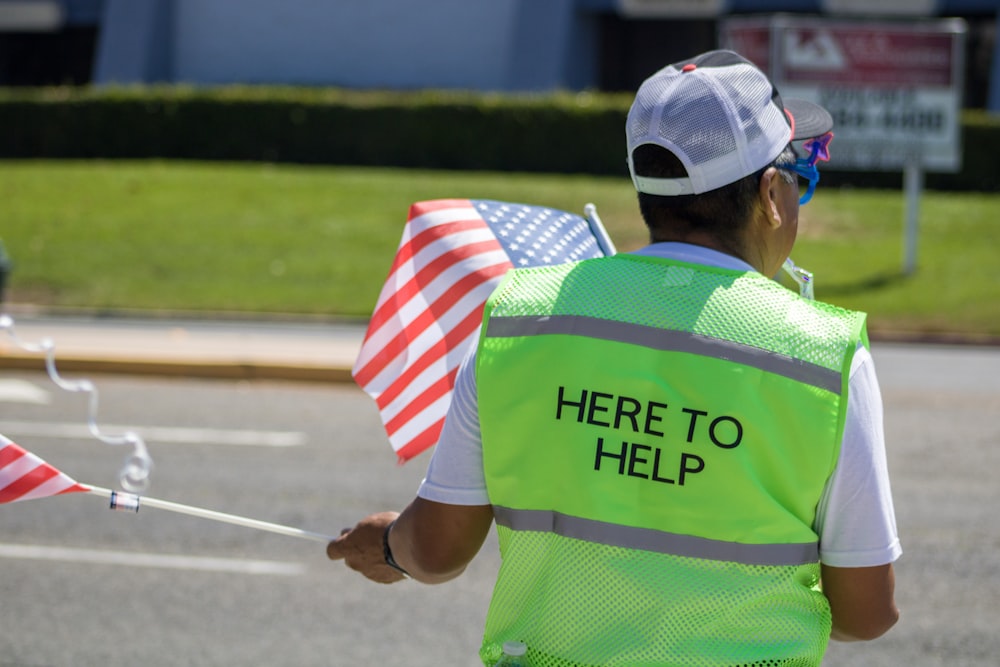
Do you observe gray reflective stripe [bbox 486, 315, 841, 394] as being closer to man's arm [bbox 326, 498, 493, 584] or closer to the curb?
man's arm [bbox 326, 498, 493, 584]

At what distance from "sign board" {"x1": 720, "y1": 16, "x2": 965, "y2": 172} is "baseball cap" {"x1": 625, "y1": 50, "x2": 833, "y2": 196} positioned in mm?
14770

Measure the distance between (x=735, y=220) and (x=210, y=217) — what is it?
58.2 feet

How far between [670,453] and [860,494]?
0.28 m

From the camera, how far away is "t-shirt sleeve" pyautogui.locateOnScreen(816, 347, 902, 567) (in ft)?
6.25

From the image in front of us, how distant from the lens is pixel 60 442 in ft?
29.3

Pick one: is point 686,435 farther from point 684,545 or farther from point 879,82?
point 879,82

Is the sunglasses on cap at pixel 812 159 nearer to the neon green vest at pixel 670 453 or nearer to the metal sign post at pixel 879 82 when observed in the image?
the neon green vest at pixel 670 453

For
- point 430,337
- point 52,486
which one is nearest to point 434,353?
point 430,337

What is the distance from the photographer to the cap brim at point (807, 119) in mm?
2340

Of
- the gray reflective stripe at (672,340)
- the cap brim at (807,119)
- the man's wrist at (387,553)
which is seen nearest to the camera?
the gray reflective stripe at (672,340)

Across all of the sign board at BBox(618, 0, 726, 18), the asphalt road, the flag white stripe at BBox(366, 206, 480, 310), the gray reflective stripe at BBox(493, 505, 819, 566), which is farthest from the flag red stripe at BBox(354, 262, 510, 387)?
the sign board at BBox(618, 0, 726, 18)

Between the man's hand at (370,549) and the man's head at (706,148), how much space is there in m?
0.84

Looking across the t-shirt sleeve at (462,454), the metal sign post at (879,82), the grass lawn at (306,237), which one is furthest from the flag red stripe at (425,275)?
the metal sign post at (879,82)

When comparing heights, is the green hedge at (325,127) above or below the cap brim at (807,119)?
below
